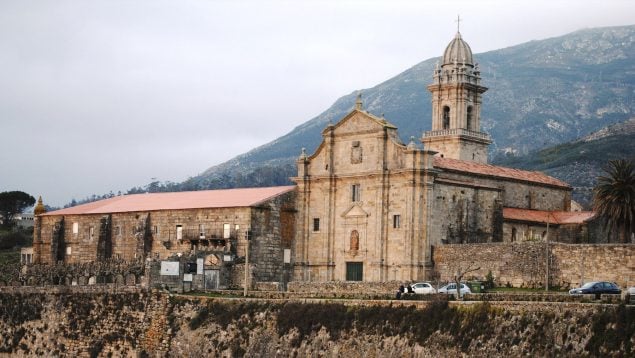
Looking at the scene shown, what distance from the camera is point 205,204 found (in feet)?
299

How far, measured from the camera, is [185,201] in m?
95.3

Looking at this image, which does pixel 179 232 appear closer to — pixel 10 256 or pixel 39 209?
pixel 39 209

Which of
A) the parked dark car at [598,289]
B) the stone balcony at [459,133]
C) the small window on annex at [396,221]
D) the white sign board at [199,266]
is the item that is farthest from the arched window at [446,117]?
the parked dark car at [598,289]

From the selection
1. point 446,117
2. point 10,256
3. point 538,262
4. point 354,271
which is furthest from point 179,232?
point 10,256

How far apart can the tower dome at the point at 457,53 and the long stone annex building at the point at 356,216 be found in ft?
47.9

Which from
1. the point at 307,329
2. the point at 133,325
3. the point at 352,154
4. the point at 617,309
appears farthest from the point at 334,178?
the point at 617,309

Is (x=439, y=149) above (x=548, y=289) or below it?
above

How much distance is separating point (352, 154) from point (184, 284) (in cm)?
1578

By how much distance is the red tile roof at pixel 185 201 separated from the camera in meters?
89.3

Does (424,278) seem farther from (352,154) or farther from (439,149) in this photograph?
(439,149)

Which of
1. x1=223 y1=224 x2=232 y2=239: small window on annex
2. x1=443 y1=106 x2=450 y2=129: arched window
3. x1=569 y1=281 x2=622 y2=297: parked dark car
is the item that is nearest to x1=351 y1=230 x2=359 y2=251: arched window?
x1=223 y1=224 x2=232 y2=239: small window on annex

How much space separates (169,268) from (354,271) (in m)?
13.7

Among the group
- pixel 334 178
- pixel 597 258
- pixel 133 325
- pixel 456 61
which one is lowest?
pixel 133 325

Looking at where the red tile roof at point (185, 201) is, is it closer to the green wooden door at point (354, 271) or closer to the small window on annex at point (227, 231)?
the small window on annex at point (227, 231)
